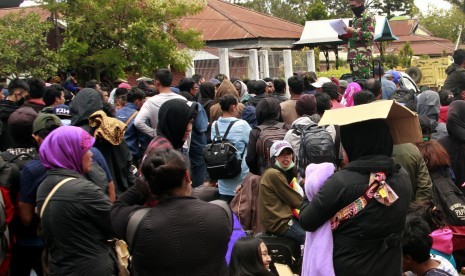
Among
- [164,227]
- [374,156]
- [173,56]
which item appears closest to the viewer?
[164,227]

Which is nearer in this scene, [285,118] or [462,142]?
[462,142]

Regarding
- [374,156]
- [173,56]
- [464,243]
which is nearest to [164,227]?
[374,156]

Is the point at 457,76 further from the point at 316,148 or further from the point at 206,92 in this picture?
the point at 316,148

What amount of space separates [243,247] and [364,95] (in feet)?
8.95

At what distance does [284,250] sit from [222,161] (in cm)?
133

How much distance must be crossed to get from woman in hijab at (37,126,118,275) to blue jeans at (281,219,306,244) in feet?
7.38

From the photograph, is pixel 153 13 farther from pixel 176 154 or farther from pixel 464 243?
pixel 176 154

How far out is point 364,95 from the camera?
22.9 feet

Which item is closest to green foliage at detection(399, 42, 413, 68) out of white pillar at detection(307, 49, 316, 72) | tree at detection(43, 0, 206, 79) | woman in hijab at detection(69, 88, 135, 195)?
white pillar at detection(307, 49, 316, 72)

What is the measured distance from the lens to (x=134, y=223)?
3.39 metres

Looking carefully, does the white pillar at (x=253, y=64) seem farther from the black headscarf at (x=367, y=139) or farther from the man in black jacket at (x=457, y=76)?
the black headscarf at (x=367, y=139)

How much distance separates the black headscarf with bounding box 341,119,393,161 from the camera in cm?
402

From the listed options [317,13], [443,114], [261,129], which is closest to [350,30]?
[443,114]

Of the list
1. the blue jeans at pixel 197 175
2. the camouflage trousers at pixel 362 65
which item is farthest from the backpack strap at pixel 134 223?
the camouflage trousers at pixel 362 65
